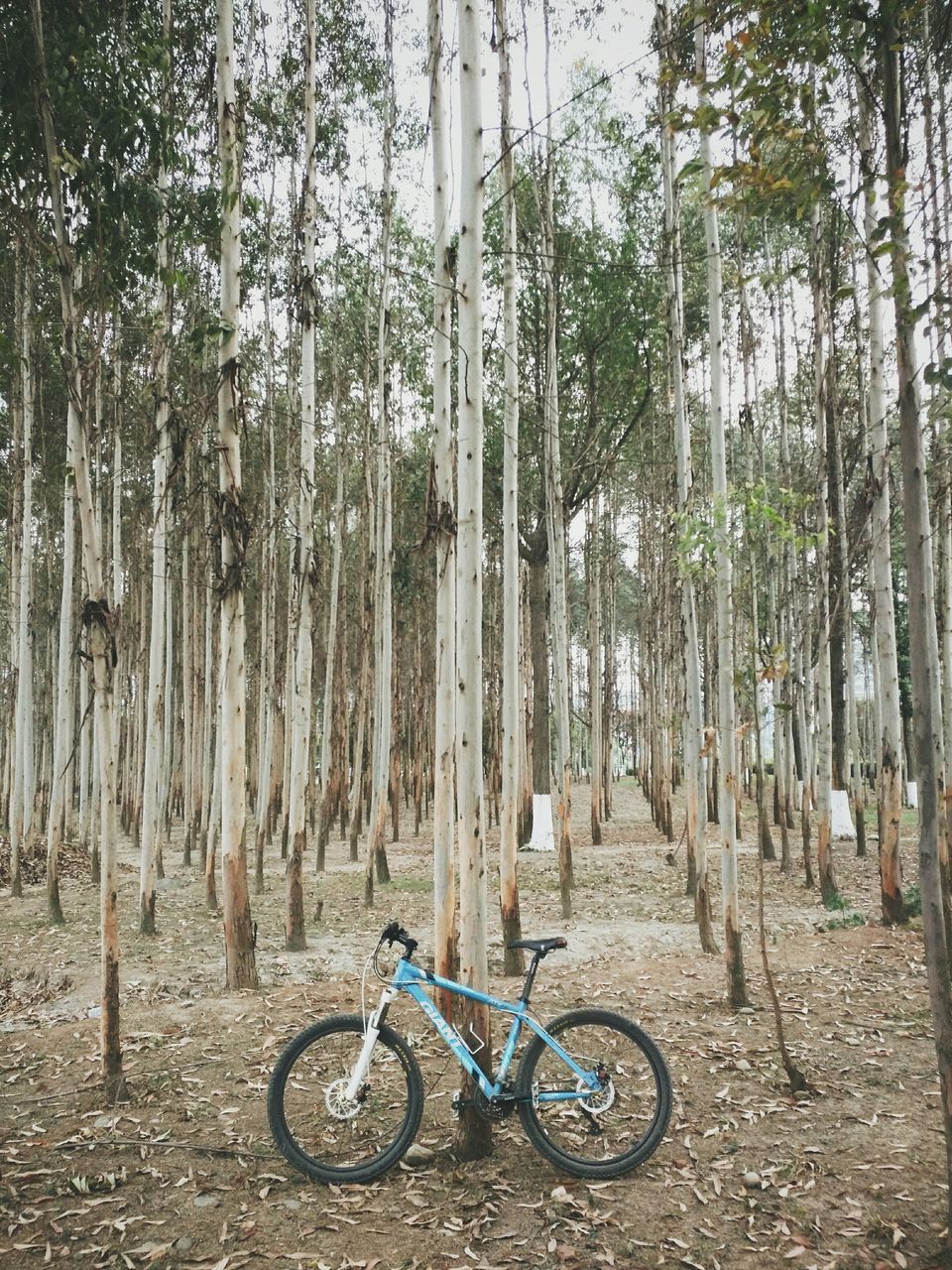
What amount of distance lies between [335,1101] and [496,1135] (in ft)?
2.82

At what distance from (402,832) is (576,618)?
2193cm

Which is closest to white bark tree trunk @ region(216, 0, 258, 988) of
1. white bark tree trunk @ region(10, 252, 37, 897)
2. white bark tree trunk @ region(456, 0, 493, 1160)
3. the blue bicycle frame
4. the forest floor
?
the forest floor

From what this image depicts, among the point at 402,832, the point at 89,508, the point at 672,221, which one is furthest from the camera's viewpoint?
the point at 402,832

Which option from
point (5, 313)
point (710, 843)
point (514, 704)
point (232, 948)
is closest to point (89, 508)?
point (232, 948)

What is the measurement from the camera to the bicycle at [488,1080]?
3805 millimetres

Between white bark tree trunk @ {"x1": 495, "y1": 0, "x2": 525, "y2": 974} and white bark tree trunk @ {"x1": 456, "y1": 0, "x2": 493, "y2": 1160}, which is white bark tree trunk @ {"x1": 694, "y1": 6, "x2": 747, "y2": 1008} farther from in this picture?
white bark tree trunk @ {"x1": 456, "y1": 0, "x2": 493, "y2": 1160}

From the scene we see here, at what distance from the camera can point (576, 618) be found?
40250mm

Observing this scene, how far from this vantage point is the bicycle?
3.80 metres

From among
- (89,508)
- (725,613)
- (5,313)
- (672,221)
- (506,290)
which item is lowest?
(725,613)

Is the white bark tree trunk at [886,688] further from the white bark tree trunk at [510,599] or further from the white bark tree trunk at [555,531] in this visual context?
the white bark tree trunk at [510,599]

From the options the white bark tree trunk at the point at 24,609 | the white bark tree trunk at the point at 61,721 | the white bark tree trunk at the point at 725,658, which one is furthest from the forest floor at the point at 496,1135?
the white bark tree trunk at the point at 24,609

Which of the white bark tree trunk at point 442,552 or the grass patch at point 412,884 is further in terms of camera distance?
the grass patch at point 412,884

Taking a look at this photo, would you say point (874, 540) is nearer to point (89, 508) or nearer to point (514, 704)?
point (514, 704)

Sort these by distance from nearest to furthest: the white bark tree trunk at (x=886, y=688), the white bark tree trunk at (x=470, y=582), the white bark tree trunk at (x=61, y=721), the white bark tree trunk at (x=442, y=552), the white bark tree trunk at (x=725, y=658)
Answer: the white bark tree trunk at (x=470, y=582)
the white bark tree trunk at (x=442, y=552)
the white bark tree trunk at (x=725, y=658)
the white bark tree trunk at (x=886, y=688)
the white bark tree trunk at (x=61, y=721)
